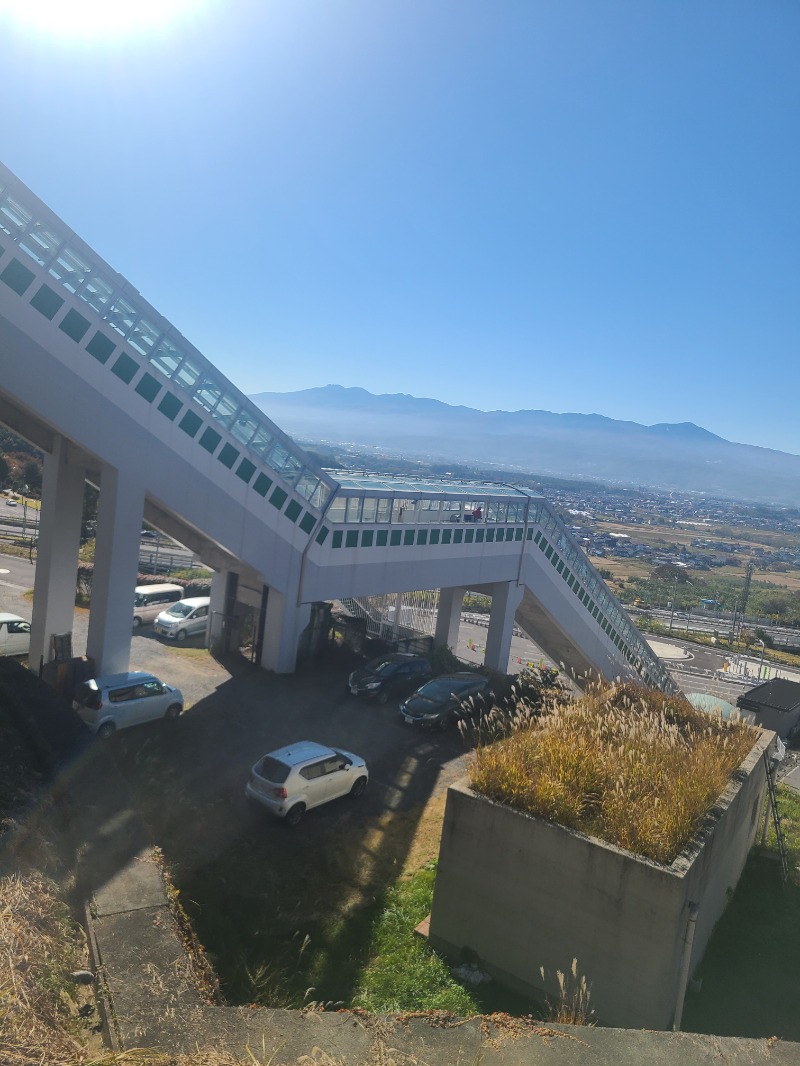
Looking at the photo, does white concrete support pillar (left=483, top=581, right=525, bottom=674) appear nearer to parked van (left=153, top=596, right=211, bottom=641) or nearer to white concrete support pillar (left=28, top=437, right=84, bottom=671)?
parked van (left=153, top=596, right=211, bottom=641)

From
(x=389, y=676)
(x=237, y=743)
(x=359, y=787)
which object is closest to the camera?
(x=359, y=787)

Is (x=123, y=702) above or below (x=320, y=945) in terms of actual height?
above

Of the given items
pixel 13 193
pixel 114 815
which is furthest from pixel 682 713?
pixel 13 193

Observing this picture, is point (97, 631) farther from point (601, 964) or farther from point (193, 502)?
point (601, 964)

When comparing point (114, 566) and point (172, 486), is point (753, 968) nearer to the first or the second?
point (114, 566)

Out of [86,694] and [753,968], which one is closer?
[753,968]

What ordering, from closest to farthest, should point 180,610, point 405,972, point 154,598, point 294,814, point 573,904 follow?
point 573,904 → point 405,972 → point 294,814 → point 180,610 → point 154,598

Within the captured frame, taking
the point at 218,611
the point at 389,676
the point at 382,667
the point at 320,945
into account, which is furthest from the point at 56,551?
the point at 320,945
